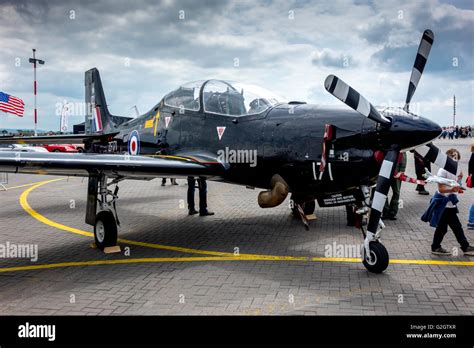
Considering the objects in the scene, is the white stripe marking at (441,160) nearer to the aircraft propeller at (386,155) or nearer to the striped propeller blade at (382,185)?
the aircraft propeller at (386,155)

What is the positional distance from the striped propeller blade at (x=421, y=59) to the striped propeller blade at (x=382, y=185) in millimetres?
1242

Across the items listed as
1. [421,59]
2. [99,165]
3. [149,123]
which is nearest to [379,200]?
[421,59]

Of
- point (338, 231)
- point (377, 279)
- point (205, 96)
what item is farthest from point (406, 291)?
point (205, 96)

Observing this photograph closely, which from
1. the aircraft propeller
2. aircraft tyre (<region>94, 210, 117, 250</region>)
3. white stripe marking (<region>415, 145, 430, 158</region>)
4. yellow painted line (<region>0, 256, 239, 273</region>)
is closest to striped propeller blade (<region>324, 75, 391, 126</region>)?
the aircraft propeller

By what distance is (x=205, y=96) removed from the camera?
8352mm

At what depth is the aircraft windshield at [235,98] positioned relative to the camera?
7.75m

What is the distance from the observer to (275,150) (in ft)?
23.3

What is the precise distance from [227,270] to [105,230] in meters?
2.69

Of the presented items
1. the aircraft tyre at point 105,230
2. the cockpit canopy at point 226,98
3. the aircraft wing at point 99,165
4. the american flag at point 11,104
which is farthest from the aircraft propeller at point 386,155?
the american flag at point 11,104

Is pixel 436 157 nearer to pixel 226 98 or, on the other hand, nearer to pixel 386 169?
pixel 386 169

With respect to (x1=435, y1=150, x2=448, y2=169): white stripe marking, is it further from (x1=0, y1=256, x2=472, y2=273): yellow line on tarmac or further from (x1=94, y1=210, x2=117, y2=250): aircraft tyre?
(x1=94, y1=210, x2=117, y2=250): aircraft tyre

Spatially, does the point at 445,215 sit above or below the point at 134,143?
below

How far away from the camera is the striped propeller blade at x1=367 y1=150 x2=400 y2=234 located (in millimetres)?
5836
